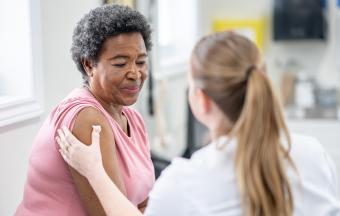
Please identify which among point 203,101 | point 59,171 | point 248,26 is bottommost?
point 59,171

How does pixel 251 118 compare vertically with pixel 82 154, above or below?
above

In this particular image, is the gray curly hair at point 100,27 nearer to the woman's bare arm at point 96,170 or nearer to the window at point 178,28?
the woman's bare arm at point 96,170

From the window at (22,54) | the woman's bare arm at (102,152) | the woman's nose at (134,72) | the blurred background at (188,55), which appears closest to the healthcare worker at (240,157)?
the woman's bare arm at (102,152)

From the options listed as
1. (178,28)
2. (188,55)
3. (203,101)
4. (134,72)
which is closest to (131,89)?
(134,72)

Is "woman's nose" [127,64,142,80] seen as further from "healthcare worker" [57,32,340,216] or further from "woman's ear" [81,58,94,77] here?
"healthcare worker" [57,32,340,216]

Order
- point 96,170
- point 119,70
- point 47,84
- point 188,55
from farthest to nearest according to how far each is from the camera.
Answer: point 188,55 → point 47,84 → point 119,70 → point 96,170

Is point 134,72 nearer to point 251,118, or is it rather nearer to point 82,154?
point 82,154

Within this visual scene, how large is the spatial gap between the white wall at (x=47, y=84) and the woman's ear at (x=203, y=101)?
0.87 meters

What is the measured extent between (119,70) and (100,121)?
188mm

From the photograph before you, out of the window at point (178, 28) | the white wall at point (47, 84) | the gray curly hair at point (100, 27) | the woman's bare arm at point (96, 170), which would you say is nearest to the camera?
the woman's bare arm at point (96, 170)

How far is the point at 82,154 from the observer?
147cm

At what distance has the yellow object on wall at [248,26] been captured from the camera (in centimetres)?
420

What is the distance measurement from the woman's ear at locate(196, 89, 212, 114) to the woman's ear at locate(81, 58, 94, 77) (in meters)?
0.51

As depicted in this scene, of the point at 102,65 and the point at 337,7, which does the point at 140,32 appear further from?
the point at 337,7
